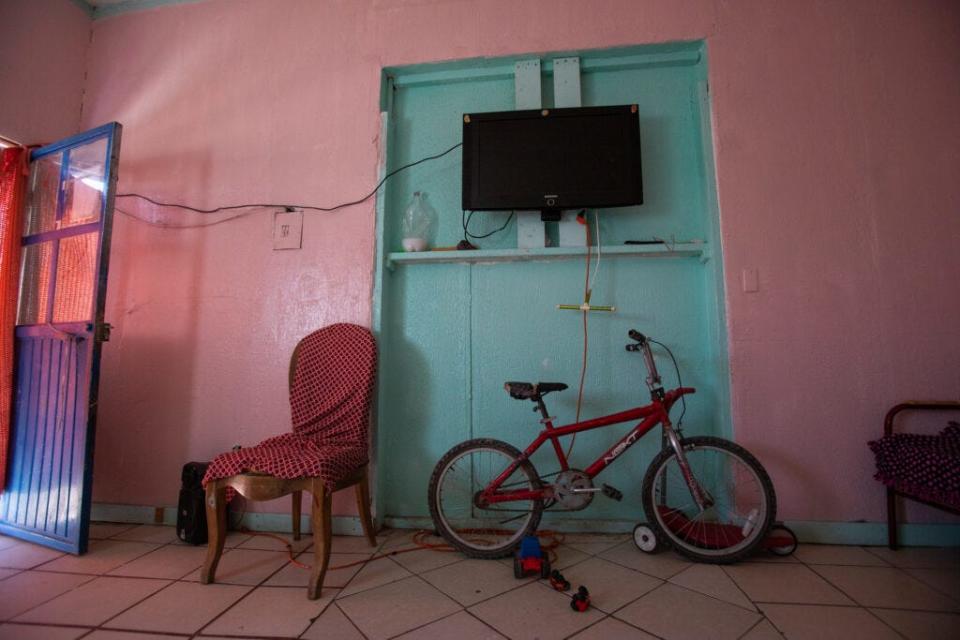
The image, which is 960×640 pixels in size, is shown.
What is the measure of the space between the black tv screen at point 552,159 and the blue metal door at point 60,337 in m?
1.82

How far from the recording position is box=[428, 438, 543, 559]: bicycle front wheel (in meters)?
1.81

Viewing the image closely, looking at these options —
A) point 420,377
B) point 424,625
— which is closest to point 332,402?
point 420,377

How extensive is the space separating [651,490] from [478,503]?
78cm

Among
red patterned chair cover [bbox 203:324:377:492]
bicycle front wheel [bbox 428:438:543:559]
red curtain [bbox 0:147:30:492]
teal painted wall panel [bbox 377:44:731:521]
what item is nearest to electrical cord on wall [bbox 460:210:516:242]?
teal painted wall panel [bbox 377:44:731:521]

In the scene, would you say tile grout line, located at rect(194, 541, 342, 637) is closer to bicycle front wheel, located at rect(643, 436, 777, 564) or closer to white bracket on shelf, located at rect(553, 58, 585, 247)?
bicycle front wheel, located at rect(643, 436, 777, 564)

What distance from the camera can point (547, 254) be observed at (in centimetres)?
220

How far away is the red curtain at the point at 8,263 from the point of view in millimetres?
2104

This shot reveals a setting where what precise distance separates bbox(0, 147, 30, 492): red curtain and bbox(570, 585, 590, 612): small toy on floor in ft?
9.40

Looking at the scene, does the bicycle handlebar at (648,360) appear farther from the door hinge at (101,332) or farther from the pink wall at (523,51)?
the door hinge at (101,332)

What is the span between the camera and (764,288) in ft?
6.71

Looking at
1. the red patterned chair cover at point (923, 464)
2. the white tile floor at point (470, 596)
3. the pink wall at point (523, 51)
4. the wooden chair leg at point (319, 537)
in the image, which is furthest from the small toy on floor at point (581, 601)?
the red patterned chair cover at point (923, 464)

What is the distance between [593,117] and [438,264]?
3.76ft

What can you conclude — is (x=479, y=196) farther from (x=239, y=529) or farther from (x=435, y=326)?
(x=239, y=529)

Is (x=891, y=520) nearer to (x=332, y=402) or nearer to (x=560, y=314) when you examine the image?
(x=560, y=314)
